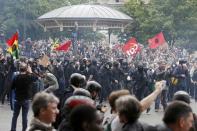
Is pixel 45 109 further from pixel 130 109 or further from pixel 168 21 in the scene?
pixel 168 21

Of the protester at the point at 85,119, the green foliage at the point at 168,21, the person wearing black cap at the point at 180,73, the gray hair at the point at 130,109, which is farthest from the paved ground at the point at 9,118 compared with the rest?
the green foliage at the point at 168,21

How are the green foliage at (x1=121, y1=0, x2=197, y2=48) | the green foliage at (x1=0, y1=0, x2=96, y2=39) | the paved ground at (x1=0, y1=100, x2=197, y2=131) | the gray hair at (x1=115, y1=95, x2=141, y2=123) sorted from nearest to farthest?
the gray hair at (x1=115, y1=95, x2=141, y2=123), the paved ground at (x1=0, y1=100, x2=197, y2=131), the green foliage at (x1=121, y1=0, x2=197, y2=48), the green foliage at (x1=0, y1=0, x2=96, y2=39)

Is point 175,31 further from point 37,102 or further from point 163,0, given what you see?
point 37,102

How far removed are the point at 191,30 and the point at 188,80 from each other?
2394cm

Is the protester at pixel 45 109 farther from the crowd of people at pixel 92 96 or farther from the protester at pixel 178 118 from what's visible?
the protester at pixel 178 118

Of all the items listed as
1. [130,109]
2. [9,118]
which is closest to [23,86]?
[9,118]

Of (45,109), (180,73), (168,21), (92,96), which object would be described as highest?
(45,109)

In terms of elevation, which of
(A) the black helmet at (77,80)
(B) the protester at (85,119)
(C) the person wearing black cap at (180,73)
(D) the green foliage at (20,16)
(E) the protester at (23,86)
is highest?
(B) the protester at (85,119)

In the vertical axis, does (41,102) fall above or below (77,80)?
above

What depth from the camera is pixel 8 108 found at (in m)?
20.8

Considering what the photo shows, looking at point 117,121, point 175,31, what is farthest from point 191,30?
point 117,121

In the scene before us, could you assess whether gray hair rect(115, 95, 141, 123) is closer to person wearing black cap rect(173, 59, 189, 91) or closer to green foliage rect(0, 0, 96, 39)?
person wearing black cap rect(173, 59, 189, 91)

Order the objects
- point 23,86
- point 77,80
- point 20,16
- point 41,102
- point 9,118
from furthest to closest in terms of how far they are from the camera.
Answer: point 20,16, point 9,118, point 23,86, point 77,80, point 41,102

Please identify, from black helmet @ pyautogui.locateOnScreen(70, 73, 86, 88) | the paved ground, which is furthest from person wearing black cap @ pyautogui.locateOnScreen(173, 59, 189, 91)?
black helmet @ pyautogui.locateOnScreen(70, 73, 86, 88)
